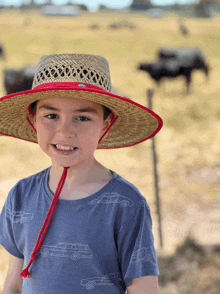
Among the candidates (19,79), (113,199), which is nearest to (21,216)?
(113,199)

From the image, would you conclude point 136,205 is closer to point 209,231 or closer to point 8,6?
point 209,231

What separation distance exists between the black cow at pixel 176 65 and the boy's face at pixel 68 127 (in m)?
12.9

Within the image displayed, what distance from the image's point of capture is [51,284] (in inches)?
47.5

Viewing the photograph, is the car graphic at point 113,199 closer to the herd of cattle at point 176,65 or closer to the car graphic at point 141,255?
the car graphic at point 141,255

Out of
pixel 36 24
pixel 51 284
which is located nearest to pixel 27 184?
pixel 51 284

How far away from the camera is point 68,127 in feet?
3.92

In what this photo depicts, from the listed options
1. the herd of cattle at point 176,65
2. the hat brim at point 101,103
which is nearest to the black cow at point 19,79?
the herd of cattle at point 176,65

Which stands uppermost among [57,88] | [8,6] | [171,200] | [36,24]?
[8,6]

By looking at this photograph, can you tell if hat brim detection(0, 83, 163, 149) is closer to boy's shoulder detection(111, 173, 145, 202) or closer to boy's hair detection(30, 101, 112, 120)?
boy's hair detection(30, 101, 112, 120)

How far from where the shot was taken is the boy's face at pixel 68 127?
120cm

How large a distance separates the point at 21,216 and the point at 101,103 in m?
0.53

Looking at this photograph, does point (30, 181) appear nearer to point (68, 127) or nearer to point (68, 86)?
point (68, 127)

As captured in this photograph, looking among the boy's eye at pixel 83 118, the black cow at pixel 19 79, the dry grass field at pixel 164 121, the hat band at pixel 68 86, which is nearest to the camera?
the hat band at pixel 68 86

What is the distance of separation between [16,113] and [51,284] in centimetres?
69
